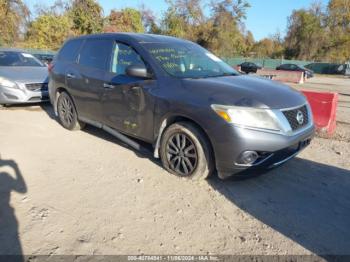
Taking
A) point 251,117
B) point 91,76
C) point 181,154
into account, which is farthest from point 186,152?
point 91,76

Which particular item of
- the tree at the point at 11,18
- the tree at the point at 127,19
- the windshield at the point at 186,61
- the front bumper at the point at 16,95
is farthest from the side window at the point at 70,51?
the tree at the point at 127,19

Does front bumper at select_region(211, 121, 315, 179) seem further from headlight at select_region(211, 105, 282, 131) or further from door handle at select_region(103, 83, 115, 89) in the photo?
door handle at select_region(103, 83, 115, 89)

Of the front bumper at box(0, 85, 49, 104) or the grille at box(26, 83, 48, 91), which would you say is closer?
the front bumper at box(0, 85, 49, 104)

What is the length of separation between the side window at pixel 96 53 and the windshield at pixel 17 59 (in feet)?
15.0

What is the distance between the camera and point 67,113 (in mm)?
5926

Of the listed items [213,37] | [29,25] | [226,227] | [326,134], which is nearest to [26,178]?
[226,227]

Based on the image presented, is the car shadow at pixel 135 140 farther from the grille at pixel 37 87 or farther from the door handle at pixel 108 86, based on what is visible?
the grille at pixel 37 87

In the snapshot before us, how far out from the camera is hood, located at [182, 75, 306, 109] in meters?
3.37

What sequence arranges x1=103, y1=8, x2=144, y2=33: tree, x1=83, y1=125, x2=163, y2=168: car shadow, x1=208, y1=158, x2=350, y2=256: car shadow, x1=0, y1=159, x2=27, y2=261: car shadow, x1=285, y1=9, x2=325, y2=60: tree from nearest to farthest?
x1=0, y1=159, x2=27, y2=261: car shadow → x1=208, y1=158, x2=350, y2=256: car shadow → x1=83, y1=125, x2=163, y2=168: car shadow → x1=103, y1=8, x2=144, y2=33: tree → x1=285, y1=9, x2=325, y2=60: tree

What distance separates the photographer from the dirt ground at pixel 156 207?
2.71 meters

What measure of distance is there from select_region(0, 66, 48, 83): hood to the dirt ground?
3482 millimetres

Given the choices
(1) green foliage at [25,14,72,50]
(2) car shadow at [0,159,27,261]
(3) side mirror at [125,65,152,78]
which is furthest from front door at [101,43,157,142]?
(1) green foliage at [25,14,72,50]

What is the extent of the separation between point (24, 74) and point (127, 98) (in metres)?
5.21

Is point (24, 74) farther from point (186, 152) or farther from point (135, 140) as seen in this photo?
point (186, 152)
